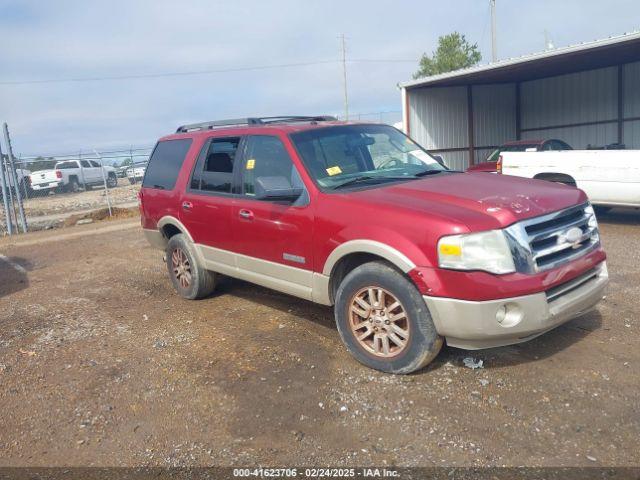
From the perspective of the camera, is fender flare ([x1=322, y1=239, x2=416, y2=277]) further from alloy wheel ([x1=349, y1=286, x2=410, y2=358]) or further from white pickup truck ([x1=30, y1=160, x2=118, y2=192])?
white pickup truck ([x1=30, y1=160, x2=118, y2=192])

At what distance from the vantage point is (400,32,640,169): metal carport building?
18.0m

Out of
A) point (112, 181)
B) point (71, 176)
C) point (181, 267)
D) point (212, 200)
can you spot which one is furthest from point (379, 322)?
point (112, 181)

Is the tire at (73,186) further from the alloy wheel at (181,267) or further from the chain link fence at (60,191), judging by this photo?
the alloy wheel at (181,267)

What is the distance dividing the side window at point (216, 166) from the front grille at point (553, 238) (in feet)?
9.47

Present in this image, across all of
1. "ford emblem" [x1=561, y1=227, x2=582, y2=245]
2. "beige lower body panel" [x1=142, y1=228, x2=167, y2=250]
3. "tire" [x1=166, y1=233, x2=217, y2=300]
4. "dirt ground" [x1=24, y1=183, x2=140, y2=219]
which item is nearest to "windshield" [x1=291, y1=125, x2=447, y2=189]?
"ford emblem" [x1=561, y1=227, x2=582, y2=245]

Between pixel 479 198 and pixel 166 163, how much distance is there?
398 centimetres

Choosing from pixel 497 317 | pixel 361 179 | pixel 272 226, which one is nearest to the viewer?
pixel 497 317

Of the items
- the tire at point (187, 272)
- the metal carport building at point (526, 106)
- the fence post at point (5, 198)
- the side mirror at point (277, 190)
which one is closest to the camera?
the side mirror at point (277, 190)

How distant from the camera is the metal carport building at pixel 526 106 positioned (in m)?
18.0

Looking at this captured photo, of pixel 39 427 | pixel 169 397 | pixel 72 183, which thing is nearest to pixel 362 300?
pixel 169 397

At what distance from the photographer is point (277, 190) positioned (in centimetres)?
442

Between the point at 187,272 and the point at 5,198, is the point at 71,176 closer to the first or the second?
the point at 5,198

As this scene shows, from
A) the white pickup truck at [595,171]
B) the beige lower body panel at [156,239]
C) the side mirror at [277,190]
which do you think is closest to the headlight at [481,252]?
the side mirror at [277,190]

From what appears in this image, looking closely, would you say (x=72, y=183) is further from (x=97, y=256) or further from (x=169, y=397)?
(x=169, y=397)
